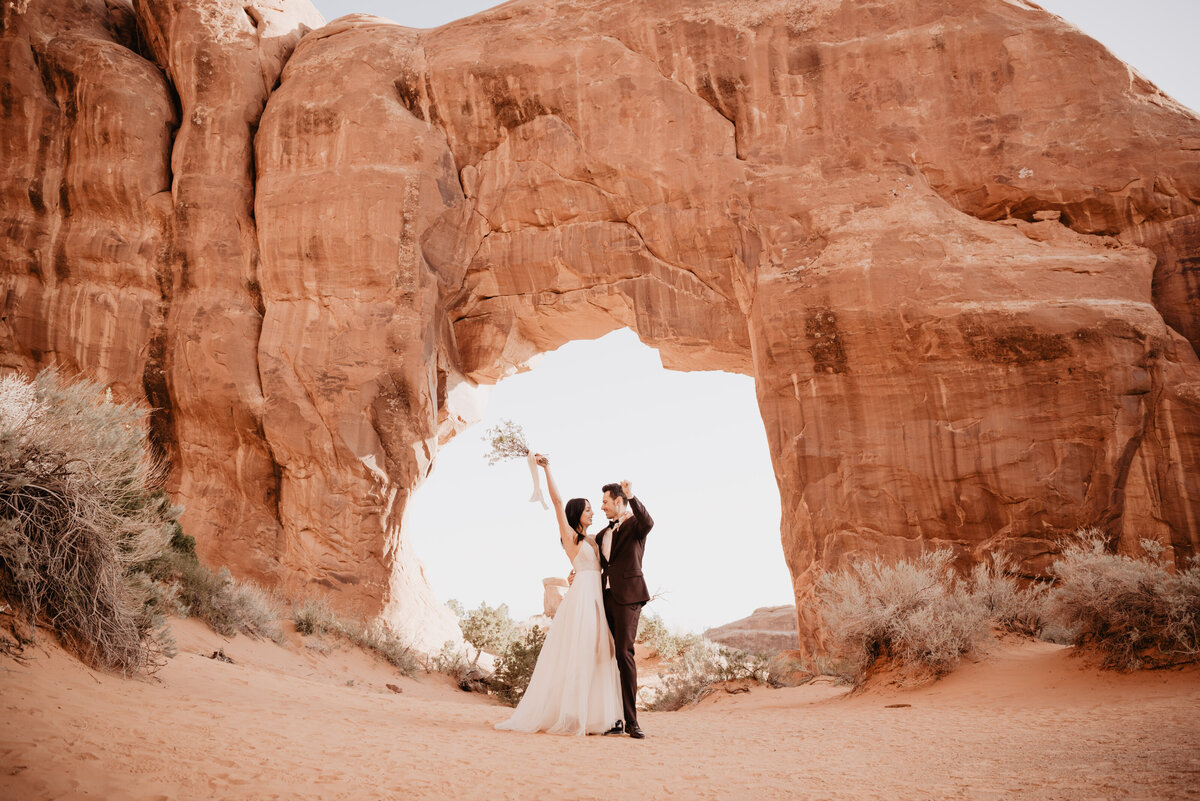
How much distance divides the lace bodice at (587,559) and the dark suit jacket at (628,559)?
6 centimetres

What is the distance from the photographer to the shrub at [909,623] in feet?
27.0

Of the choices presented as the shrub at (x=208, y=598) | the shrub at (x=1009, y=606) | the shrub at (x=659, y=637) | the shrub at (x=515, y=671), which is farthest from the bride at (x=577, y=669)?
the shrub at (x=659, y=637)

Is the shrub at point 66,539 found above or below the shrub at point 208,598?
above

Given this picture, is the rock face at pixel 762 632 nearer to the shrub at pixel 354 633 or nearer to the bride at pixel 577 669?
the shrub at pixel 354 633

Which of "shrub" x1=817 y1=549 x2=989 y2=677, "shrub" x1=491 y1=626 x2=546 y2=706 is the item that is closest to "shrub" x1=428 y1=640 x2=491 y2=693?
"shrub" x1=491 y1=626 x2=546 y2=706

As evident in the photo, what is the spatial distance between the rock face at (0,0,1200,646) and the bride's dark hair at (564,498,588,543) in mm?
7157

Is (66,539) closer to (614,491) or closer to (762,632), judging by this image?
(614,491)

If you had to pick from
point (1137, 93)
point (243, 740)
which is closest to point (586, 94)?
point (1137, 93)

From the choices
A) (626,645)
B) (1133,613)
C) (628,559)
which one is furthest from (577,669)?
(1133,613)

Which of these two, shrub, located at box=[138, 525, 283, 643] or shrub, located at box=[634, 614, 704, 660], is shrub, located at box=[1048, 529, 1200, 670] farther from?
shrub, located at box=[634, 614, 704, 660]

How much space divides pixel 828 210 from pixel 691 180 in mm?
2523

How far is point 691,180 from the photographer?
1488cm

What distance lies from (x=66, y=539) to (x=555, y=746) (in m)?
3.58

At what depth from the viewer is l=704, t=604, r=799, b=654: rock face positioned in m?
21.4
